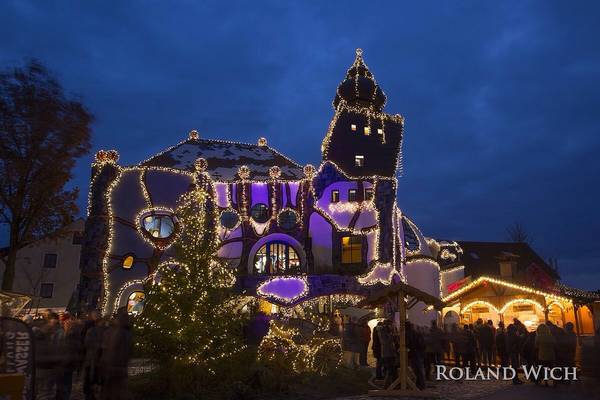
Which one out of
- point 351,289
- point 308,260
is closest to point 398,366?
point 351,289

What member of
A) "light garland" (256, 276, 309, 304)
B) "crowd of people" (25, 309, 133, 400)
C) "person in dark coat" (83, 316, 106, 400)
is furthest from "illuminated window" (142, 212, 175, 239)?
"person in dark coat" (83, 316, 106, 400)

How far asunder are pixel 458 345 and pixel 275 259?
16.6 m

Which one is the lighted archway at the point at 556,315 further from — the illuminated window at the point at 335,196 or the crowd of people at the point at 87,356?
the crowd of people at the point at 87,356

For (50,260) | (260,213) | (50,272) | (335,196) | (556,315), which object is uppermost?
(335,196)

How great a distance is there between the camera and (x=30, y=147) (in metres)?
23.4

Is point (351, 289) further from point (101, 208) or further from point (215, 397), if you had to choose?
point (215, 397)

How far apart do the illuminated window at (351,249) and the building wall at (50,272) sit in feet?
89.3

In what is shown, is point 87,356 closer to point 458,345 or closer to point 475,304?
point 458,345

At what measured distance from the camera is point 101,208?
30016 mm

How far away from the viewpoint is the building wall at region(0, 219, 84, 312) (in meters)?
46.3

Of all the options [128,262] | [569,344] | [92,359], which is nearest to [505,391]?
[569,344]

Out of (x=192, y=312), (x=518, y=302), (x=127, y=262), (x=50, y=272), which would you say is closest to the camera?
(x=192, y=312)

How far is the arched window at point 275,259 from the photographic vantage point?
31875 millimetres

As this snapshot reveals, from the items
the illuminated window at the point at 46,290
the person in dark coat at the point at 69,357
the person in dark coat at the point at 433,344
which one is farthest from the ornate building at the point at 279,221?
the illuminated window at the point at 46,290
